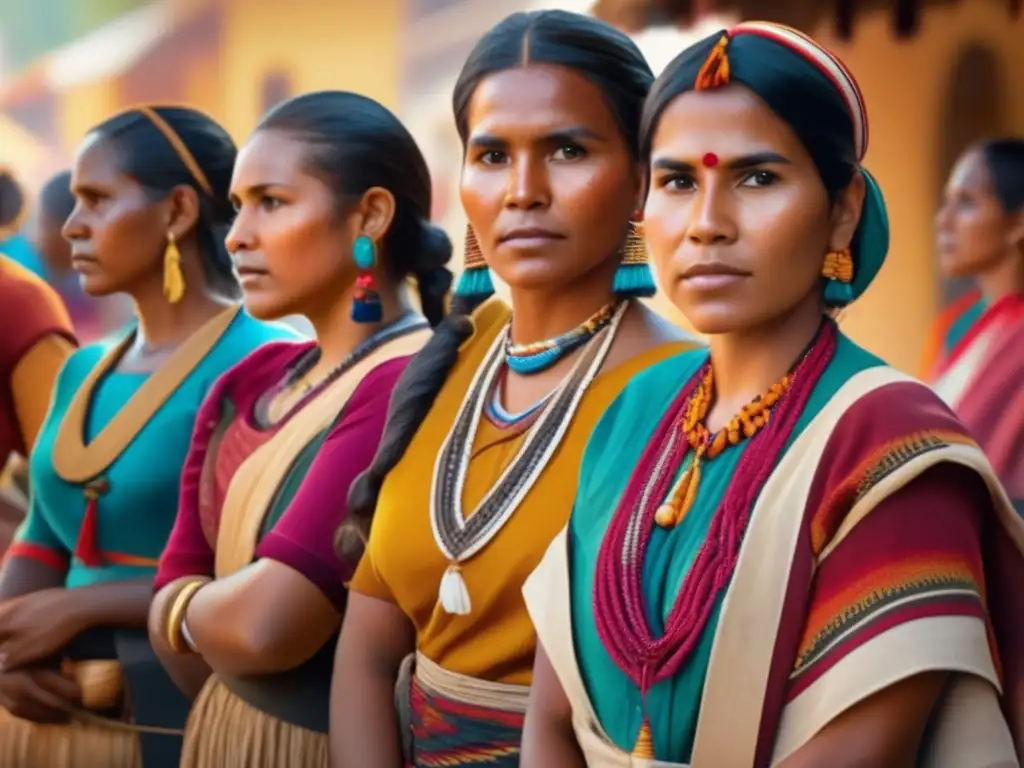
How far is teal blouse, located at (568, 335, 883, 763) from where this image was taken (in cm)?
141

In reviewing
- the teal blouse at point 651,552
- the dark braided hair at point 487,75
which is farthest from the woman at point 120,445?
the teal blouse at point 651,552

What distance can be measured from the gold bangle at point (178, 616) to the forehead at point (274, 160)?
0.57 m

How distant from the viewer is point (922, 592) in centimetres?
131

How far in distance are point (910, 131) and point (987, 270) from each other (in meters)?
0.87

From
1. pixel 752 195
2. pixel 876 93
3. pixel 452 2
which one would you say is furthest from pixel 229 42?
pixel 752 195

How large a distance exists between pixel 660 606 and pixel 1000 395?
201 cm

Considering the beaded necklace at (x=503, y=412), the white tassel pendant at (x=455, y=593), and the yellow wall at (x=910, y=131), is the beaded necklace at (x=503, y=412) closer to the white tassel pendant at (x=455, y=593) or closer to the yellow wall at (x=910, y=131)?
the white tassel pendant at (x=455, y=593)

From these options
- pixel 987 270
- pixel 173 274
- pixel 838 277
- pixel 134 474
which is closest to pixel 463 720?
pixel 838 277

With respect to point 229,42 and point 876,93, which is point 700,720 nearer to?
point 876,93

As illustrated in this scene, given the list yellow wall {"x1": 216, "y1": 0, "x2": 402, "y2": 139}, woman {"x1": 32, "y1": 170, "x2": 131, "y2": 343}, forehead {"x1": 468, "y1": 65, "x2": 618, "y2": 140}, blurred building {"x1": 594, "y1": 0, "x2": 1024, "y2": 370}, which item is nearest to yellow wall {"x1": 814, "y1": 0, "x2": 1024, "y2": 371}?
blurred building {"x1": 594, "y1": 0, "x2": 1024, "y2": 370}

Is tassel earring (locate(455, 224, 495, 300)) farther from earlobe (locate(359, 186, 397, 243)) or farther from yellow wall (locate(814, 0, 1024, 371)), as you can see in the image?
yellow wall (locate(814, 0, 1024, 371))

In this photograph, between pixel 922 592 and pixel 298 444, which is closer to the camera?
pixel 922 592

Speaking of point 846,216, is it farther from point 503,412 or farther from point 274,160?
point 274,160

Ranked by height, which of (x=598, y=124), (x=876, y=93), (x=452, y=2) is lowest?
(x=598, y=124)
